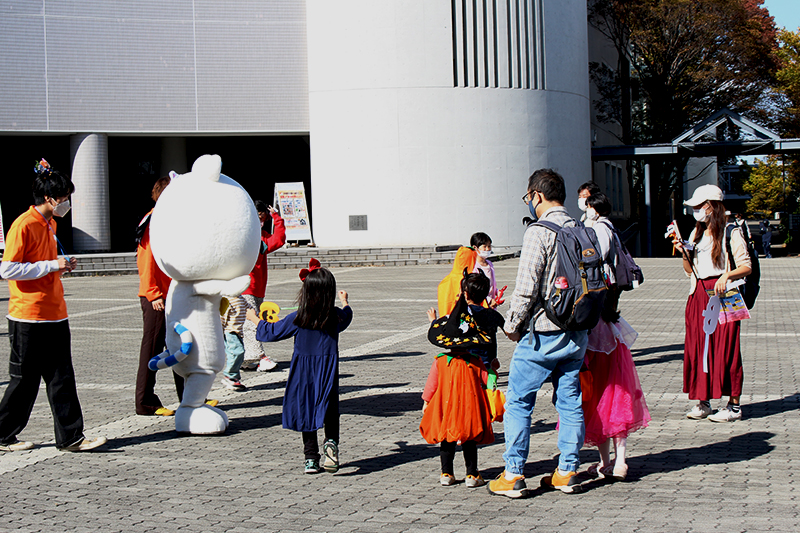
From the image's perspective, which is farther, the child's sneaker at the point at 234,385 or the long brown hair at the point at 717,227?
the child's sneaker at the point at 234,385

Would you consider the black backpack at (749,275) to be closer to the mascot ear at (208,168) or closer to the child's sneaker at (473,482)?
the child's sneaker at (473,482)

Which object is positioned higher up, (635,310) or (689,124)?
(689,124)

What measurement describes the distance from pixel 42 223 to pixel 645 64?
33.5 metres

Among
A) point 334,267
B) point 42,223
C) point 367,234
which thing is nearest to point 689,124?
point 367,234

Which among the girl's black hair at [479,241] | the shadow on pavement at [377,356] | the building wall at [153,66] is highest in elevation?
the building wall at [153,66]

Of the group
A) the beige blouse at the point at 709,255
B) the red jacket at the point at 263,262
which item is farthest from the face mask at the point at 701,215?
the red jacket at the point at 263,262

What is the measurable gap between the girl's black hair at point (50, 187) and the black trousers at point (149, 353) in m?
1.43

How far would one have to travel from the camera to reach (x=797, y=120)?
34094 millimetres

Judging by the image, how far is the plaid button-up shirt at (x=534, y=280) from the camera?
15.8 feet

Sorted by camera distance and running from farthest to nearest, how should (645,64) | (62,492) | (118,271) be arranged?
(645,64) → (118,271) → (62,492)

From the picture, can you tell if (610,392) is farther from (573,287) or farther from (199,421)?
(199,421)

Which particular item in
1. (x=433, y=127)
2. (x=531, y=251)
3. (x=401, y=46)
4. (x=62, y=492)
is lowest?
(x=62, y=492)

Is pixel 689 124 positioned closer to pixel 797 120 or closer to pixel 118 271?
pixel 797 120

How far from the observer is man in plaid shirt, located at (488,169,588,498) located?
15.9 ft
